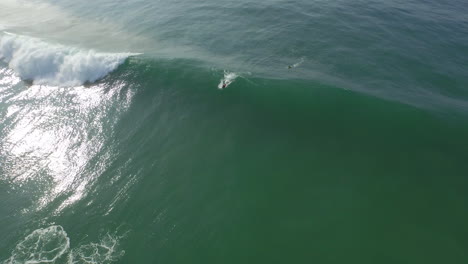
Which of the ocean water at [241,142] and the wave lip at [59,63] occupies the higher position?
the wave lip at [59,63]

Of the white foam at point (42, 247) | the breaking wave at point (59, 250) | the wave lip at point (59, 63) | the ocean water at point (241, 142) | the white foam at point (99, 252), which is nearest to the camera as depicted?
the white foam at point (99, 252)

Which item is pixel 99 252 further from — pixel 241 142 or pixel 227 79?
pixel 227 79

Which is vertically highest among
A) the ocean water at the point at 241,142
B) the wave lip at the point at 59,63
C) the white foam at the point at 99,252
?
the wave lip at the point at 59,63

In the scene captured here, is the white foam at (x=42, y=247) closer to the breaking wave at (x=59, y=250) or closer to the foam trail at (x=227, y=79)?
the breaking wave at (x=59, y=250)

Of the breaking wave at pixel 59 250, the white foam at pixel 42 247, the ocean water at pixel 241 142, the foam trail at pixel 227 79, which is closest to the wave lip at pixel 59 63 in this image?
the ocean water at pixel 241 142

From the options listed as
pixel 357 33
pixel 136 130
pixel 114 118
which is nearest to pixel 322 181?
pixel 136 130

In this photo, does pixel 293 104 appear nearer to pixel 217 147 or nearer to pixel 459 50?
pixel 217 147

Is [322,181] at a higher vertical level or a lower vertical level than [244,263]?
higher
